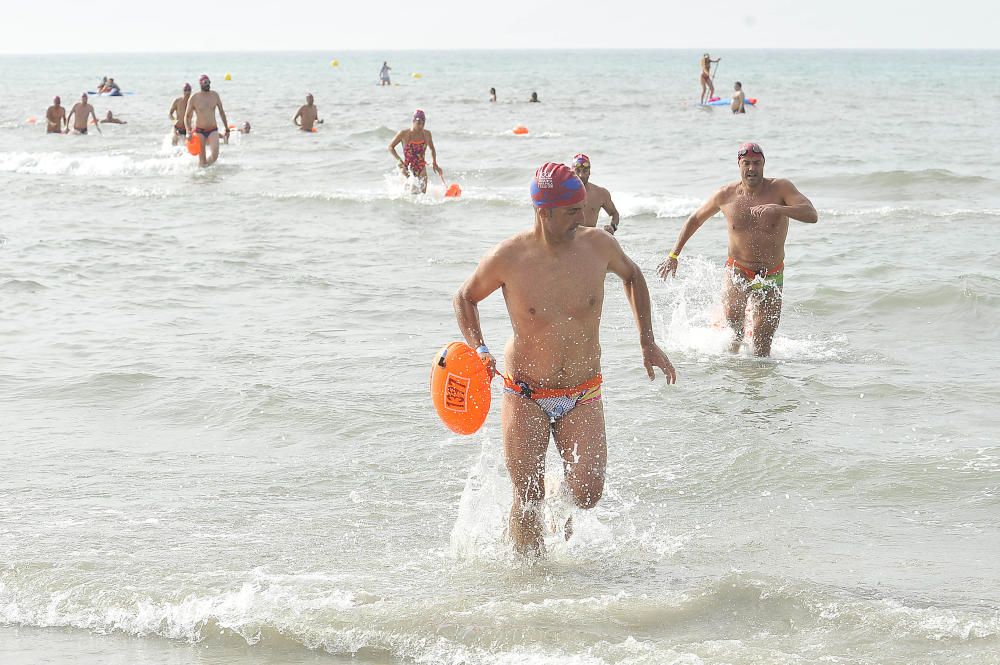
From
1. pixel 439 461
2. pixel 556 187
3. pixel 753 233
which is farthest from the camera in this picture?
pixel 753 233

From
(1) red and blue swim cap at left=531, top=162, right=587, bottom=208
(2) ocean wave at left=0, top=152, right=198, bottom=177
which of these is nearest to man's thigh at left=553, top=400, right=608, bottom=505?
(1) red and blue swim cap at left=531, top=162, right=587, bottom=208

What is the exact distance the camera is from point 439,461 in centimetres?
707

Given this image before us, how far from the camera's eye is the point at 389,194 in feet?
64.6

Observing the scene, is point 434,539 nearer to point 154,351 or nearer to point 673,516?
point 673,516

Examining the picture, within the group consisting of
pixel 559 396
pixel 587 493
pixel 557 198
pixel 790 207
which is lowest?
pixel 587 493

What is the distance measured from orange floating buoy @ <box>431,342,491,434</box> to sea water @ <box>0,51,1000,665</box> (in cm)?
51

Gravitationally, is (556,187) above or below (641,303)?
above

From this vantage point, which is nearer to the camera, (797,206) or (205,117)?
(797,206)

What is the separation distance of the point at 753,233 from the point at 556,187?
4.25 m

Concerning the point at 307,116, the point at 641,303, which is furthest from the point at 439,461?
the point at 307,116

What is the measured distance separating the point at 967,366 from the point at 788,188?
79.3 inches

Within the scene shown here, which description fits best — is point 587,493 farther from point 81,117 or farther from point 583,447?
point 81,117

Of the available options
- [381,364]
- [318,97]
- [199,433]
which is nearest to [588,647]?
[199,433]

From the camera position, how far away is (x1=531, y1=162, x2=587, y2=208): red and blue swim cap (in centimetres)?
473
